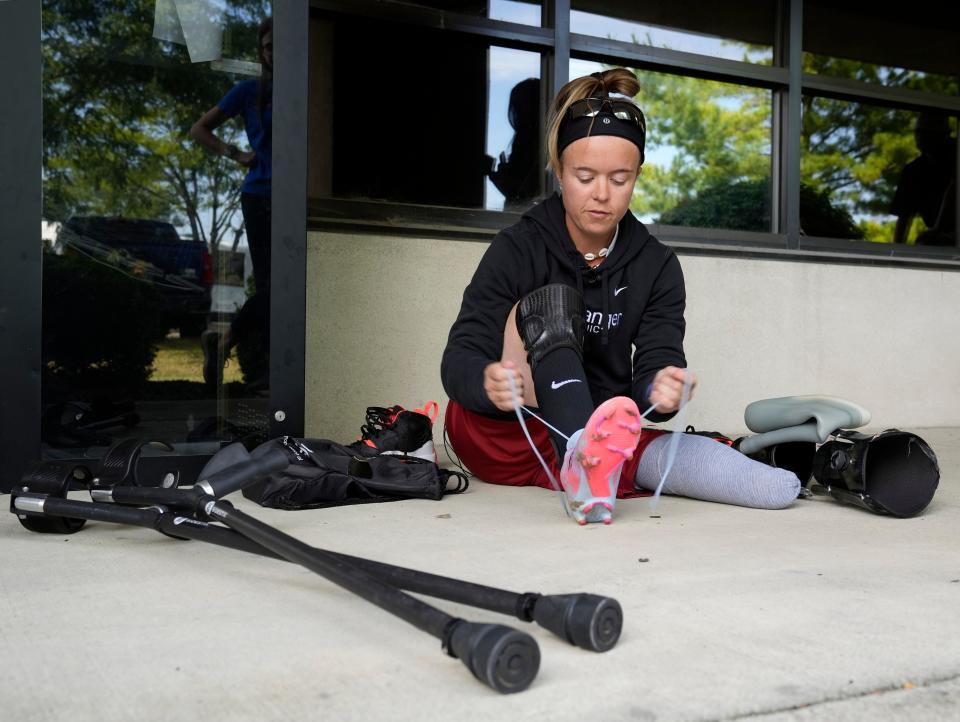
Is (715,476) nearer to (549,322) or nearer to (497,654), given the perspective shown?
(549,322)

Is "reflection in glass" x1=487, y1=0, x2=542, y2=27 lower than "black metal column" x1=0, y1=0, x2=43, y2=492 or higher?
higher

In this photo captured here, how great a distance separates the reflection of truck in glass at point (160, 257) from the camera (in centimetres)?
254

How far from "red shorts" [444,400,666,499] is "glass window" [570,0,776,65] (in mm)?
2242

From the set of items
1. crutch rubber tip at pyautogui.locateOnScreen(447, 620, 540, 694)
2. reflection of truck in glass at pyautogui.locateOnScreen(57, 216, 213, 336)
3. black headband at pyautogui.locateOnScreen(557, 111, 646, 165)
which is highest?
black headband at pyautogui.locateOnScreen(557, 111, 646, 165)

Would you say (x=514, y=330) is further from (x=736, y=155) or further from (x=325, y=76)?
(x=736, y=155)

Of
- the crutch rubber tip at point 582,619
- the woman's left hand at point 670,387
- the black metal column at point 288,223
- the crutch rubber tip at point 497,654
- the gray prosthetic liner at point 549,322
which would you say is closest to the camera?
the crutch rubber tip at point 497,654

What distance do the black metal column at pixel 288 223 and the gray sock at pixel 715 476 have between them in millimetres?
1029

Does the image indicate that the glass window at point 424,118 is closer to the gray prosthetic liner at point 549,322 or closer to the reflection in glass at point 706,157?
the reflection in glass at point 706,157

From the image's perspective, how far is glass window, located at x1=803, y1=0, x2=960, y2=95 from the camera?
4.45m

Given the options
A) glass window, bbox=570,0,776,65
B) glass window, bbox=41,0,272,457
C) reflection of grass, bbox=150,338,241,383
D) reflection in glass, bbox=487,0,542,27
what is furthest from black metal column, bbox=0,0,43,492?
glass window, bbox=570,0,776,65

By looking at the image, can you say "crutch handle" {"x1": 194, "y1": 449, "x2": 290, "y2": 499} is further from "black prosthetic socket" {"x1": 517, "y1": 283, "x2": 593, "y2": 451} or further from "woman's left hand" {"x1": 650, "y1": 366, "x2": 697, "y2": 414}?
"woman's left hand" {"x1": 650, "y1": 366, "x2": 697, "y2": 414}

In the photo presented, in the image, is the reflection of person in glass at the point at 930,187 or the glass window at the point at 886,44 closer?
the glass window at the point at 886,44

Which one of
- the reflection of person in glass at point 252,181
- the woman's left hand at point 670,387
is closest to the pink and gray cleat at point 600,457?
the woman's left hand at point 670,387

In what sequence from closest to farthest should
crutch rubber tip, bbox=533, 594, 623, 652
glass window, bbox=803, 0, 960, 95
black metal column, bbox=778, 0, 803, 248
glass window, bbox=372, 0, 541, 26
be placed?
crutch rubber tip, bbox=533, 594, 623, 652 → glass window, bbox=372, 0, 541, 26 → black metal column, bbox=778, 0, 803, 248 → glass window, bbox=803, 0, 960, 95
